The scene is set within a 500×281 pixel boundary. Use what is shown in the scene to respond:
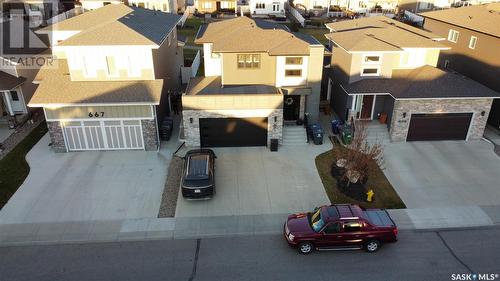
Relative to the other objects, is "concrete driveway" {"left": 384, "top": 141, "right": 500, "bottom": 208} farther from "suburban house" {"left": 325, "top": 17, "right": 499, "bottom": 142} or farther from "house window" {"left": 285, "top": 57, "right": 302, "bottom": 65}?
"house window" {"left": 285, "top": 57, "right": 302, "bottom": 65}

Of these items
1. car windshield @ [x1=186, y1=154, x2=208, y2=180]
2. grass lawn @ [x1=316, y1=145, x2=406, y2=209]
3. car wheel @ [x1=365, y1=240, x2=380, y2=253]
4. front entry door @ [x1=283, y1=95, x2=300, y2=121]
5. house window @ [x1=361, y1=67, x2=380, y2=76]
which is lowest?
grass lawn @ [x1=316, y1=145, x2=406, y2=209]

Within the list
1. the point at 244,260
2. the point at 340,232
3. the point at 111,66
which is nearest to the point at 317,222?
the point at 340,232

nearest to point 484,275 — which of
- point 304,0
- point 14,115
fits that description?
point 14,115

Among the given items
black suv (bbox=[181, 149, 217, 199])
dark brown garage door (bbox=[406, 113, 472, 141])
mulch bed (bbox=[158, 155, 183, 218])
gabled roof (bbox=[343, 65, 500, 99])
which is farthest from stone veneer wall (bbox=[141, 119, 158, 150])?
dark brown garage door (bbox=[406, 113, 472, 141])

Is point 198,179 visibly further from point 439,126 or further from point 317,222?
point 439,126

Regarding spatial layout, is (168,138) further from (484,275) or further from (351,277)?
(484,275)

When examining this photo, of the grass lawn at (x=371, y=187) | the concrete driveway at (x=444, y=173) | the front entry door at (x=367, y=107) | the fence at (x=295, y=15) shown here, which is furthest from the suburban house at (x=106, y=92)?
the fence at (x=295, y=15)

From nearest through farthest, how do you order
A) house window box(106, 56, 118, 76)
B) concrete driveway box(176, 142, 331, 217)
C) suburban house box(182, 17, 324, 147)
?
concrete driveway box(176, 142, 331, 217) → suburban house box(182, 17, 324, 147) → house window box(106, 56, 118, 76)
